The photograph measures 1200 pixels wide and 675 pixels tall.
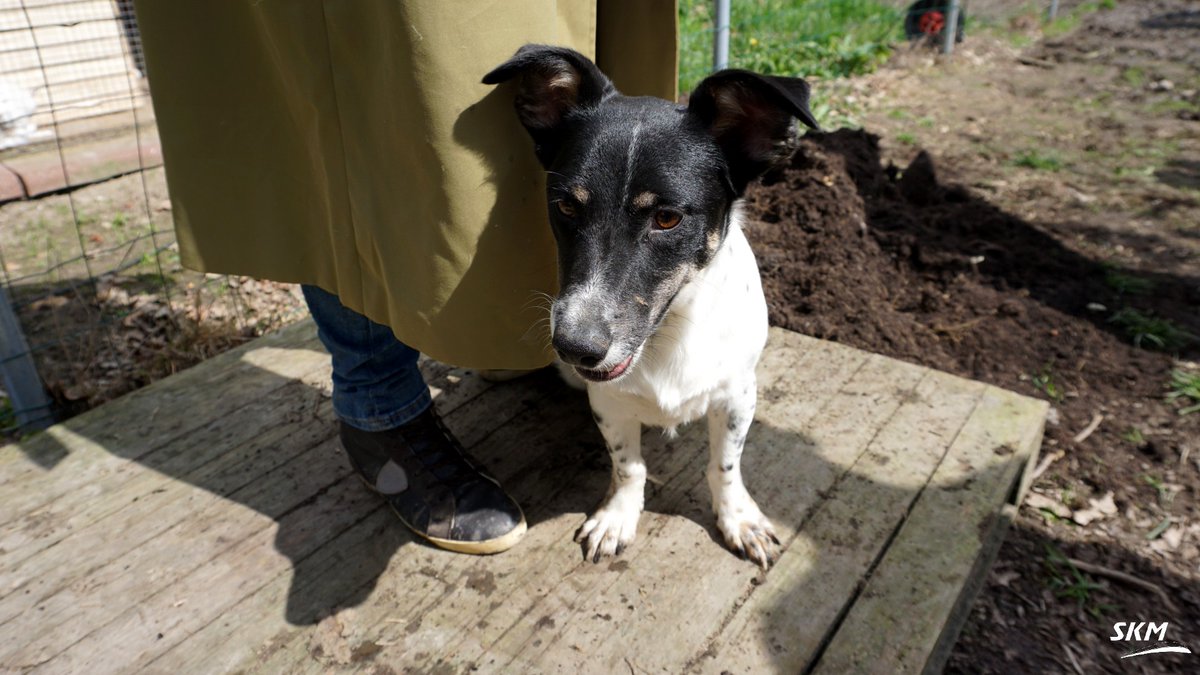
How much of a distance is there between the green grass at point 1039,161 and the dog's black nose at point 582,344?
498 cm

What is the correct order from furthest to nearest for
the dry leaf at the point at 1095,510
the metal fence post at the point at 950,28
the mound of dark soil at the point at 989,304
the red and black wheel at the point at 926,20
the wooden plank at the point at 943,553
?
1. the red and black wheel at the point at 926,20
2. the metal fence post at the point at 950,28
3. the mound of dark soil at the point at 989,304
4. the dry leaf at the point at 1095,510
5. the wooden plank at the point at 943,553

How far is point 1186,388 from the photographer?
3.17 meters

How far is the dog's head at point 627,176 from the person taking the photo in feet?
5.34

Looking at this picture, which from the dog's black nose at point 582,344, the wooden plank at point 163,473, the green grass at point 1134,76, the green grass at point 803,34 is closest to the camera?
the dog's black nose at point 582,344

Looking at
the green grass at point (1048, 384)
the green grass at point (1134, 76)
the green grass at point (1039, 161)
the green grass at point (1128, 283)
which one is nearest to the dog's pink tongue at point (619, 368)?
the green grass at point (1048, 384)

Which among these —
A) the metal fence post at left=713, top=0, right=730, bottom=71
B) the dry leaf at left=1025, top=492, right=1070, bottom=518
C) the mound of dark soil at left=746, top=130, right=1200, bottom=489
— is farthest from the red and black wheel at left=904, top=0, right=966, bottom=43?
the dry leaf at left=1025, top=492, right=1070, bottom=518

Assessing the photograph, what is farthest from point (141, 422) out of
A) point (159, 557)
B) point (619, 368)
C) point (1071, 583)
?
point (1071, 583)

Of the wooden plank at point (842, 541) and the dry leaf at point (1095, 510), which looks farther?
the dry leaf at point (1095, 510)

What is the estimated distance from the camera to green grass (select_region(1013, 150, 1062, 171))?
5.40 meters

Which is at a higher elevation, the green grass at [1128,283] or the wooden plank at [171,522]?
the green grass at [1128,283]

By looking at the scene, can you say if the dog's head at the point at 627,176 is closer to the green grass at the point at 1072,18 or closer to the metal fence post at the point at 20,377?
the metal fence post at the point at 20,377

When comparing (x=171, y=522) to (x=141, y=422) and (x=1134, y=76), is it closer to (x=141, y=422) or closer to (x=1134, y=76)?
(x=141, y=422)

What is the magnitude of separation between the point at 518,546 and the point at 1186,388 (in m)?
2.80

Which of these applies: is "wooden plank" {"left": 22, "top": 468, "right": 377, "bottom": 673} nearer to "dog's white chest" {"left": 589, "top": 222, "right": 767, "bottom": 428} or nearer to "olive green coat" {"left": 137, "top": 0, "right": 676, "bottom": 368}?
"olive green coat" {"left": 137, "top": 0, "right": 676, "bottom": 368}
